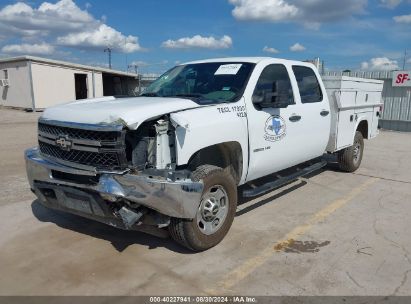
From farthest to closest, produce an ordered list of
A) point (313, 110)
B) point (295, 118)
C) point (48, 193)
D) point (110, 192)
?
point (313, 110), point (295, 118), point (48, 193), point (110, 192)

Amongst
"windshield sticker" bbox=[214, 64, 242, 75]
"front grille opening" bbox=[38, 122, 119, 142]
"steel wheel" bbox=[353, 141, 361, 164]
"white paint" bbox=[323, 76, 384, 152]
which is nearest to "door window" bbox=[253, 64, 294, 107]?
"windshield sticker" bbox=[214, 64, 242, 75]

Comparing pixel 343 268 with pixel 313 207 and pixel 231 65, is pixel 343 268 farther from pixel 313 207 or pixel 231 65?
pixel 231 65

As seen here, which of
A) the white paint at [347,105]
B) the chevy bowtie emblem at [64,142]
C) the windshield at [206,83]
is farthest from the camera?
the white paint at [347,105]

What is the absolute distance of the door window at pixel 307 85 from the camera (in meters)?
6.06

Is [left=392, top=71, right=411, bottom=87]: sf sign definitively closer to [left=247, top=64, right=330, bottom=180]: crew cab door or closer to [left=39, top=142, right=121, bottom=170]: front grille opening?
[left=247, top=64, right=330, bottom=180]: crew cab door

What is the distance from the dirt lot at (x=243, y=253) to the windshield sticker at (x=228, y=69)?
1.97 metres

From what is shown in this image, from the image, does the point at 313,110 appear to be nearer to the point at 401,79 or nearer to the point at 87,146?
the point at 87,146

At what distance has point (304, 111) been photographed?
591cm

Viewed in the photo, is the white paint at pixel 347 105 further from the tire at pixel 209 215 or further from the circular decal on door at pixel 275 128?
the tire at pixel 209 215

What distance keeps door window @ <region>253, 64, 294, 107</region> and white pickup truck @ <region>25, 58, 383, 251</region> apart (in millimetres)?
15

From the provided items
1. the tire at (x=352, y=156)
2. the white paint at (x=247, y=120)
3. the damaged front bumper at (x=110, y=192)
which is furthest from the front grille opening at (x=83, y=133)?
the tire at (x=352, y=156)

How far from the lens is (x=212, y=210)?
4.36m

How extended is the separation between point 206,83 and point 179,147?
1607 millimetres

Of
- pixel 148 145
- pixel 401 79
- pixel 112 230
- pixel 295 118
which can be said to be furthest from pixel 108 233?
pixel 401 79
